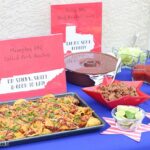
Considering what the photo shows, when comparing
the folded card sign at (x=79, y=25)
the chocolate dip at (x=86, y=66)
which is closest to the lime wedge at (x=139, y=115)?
the chocolate dip at (x=86, y=66)

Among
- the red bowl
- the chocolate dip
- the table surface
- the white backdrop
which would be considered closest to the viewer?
the table surface

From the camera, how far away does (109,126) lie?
0.86 metres

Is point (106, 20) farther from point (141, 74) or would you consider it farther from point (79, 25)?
point (141, 74)

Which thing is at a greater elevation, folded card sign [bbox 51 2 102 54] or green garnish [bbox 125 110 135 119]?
folded card sign [bbox 51 2 102 54]

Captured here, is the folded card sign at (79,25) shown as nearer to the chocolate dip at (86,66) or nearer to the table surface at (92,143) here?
the chocolate dip at (86,66)

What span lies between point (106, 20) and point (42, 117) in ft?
2.03

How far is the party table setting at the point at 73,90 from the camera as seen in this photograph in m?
0.80

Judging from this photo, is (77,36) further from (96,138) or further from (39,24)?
(96,138)

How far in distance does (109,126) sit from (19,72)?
11.8 inches

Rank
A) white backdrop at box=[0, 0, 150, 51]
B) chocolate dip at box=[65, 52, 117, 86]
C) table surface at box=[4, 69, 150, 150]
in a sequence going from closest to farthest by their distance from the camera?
table surface at box=[4, 69, 150, 150], chocolate dip at box=[65, 52, 117, 86], white backdrop at box=[0, 0, 150, 51]

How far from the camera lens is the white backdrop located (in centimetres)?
120

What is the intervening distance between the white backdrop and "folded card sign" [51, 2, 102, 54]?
0.05 m

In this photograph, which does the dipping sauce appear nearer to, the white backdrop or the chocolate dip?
the chocolate dip

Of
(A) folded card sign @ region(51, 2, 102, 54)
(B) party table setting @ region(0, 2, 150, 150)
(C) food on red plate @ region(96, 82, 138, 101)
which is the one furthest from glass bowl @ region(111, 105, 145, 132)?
(A) folded card sign @ region(51, 2, 102, 54)
